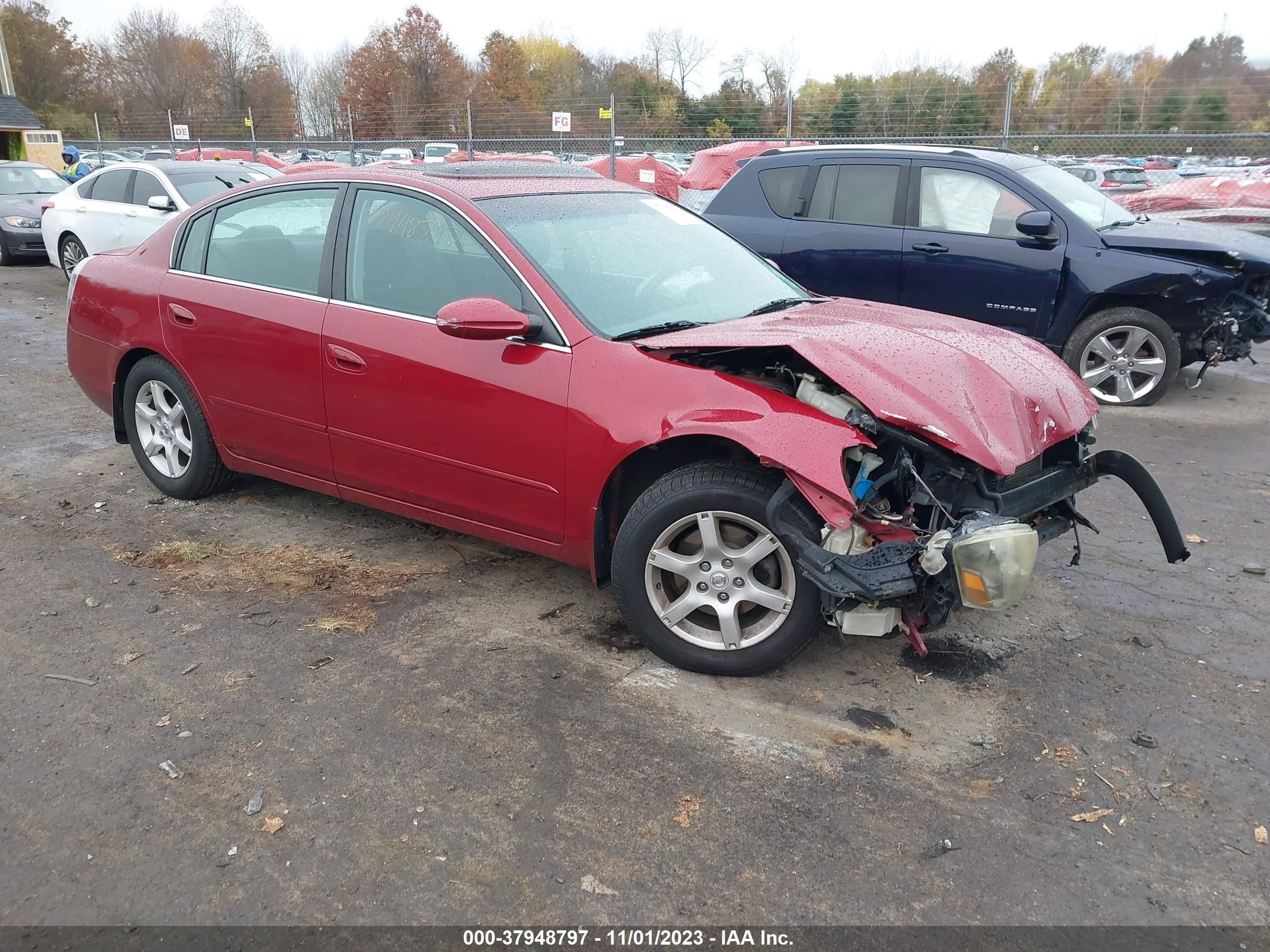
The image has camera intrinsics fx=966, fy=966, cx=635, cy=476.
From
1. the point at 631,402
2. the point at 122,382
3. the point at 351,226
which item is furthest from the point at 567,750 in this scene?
the point at 122,382

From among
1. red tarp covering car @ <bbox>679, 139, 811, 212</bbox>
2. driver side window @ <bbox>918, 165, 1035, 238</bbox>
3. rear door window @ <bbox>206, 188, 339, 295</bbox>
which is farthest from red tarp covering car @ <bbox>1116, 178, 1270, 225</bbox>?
rear door window @ <bbox>206, 188, 339, 295</bbox>

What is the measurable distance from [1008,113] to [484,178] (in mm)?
11073

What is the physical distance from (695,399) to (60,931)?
2.32 meters

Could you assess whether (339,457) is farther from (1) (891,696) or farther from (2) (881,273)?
(2) (881,273)

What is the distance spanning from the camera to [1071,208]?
7.24 meters

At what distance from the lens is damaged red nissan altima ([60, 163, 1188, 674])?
315cm

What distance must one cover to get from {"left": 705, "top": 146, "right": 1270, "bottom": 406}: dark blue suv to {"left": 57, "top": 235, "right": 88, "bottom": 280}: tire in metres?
8.80

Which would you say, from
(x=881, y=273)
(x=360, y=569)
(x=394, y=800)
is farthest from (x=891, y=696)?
(x=881, y=273)

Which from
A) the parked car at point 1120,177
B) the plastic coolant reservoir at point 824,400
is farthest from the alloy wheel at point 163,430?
the parked car at point 1120,177

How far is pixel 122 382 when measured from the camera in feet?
17.1

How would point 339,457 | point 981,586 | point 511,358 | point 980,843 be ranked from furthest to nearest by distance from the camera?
point 339,457
point 511,358
point 981,586
point 980,843

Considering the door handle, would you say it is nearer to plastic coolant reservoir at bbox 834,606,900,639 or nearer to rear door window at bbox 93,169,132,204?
plastic coolant reservoir at bbox 834,606,900,639

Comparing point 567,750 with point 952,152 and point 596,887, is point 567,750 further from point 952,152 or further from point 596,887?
point 952,152

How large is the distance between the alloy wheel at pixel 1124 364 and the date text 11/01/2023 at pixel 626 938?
600 centimetres
